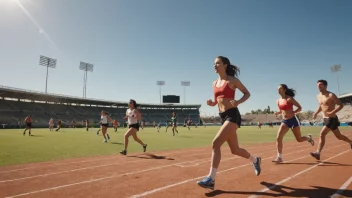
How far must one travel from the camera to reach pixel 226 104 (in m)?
4.58

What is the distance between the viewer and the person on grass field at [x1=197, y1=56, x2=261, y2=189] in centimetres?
435

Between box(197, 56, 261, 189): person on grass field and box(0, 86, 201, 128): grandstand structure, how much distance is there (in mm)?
51681

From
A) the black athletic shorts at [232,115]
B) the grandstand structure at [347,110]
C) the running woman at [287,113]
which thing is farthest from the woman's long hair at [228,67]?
the grandstand structure at [347,110]

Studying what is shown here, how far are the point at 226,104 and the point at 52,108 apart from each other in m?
69.5

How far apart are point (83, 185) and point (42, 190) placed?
694mm

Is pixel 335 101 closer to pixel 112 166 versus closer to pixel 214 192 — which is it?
pixel 214 192

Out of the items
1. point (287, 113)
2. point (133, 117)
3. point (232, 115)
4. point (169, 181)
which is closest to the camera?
point (232, 115)

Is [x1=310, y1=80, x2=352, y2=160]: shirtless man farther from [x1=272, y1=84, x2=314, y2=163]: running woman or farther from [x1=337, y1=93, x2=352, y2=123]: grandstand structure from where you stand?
[x1=337, y1=93, x2=352, y2=123]: grandstand structure

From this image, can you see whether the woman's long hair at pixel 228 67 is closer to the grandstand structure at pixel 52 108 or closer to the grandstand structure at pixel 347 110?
the grandstand structure at pixel 52 108

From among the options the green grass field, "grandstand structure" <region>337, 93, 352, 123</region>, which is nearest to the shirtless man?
the green grass field

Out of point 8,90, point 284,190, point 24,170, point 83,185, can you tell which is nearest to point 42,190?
point 83,185

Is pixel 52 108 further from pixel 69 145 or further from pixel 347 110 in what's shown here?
pixel 347 110

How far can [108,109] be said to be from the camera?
264ft

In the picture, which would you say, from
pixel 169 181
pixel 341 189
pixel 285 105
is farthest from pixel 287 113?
pixel 169 181
